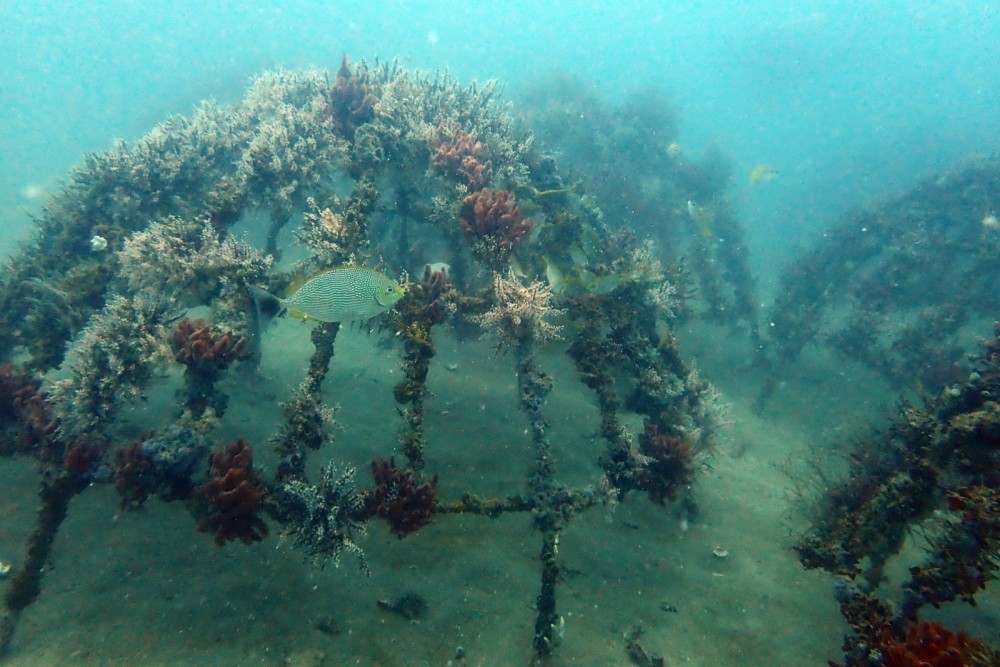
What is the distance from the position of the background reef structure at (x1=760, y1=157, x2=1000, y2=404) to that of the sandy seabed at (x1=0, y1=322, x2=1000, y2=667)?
6373mm

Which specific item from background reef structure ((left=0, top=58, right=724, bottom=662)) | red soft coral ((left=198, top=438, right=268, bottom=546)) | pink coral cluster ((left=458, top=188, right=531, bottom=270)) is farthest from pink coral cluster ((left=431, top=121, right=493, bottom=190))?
red soft coral ((left=198, top=438, right=268, bottom=546))

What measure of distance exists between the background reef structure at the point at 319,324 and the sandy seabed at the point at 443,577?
28cm

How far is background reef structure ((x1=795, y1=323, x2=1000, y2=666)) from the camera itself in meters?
3.18

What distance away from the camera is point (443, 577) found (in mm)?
4496

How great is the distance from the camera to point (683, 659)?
4.08 metres

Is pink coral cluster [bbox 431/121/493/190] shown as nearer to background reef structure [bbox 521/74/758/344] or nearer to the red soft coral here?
background reef structure [bbox 521/74/758/344]

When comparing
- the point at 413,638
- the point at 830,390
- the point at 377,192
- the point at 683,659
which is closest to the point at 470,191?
the point at 377,192

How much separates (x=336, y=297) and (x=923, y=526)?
19.1 ft

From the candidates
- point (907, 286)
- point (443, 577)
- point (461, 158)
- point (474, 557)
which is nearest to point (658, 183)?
point (907, 286)

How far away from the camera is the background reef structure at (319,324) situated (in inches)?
163

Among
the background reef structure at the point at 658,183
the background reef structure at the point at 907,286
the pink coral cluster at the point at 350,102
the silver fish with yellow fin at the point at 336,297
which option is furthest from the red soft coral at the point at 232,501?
the background reef structure at the point at 907,286

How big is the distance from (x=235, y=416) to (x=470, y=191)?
4692 mm

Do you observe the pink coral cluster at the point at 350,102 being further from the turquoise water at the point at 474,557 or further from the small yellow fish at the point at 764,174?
the small yellow fish at the point at 764,174

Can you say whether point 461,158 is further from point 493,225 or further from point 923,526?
point 923,526
